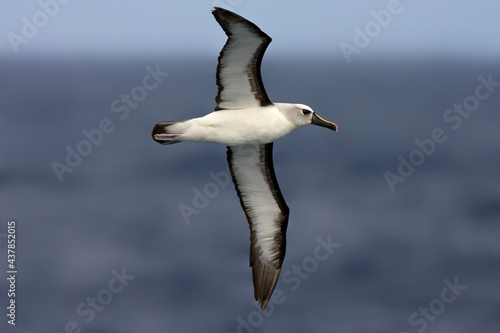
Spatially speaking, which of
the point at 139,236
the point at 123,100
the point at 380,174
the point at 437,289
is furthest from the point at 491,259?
the point at 123,100

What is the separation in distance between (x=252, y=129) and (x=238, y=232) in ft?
205

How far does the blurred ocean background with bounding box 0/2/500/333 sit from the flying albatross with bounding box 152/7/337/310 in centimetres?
4463

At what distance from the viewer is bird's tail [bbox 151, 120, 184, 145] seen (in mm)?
17453

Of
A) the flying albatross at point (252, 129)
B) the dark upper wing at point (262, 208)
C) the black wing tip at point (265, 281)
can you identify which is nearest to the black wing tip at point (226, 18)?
the flying albatross at point (252, 129)

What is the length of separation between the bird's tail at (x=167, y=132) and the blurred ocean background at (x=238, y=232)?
48.1 meters

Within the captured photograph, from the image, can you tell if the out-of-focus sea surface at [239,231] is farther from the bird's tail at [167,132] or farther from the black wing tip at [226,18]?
the black wing tip at [226,18]

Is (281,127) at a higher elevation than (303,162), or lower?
higher

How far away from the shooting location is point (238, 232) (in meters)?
79.6

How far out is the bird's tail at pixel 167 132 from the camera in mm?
17453

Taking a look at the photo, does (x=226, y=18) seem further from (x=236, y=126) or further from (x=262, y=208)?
(x=262, y=208)

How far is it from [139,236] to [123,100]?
89003 millimetres

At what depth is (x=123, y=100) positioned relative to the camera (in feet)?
544

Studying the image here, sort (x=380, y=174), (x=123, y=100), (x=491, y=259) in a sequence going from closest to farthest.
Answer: (x=491, y=259), (x=380, y=174), (x=123, y=100)

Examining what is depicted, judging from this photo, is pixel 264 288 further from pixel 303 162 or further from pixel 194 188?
pixel 303 162
